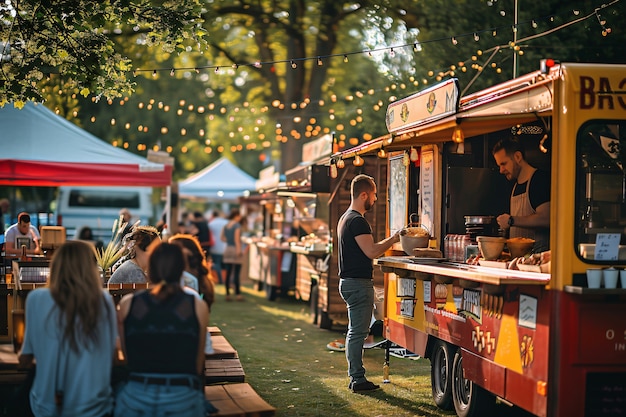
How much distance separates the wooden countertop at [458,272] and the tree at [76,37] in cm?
319

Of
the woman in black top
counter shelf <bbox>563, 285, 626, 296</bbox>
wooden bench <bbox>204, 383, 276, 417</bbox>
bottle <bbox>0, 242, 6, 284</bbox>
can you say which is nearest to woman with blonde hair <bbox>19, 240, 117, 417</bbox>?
the woman in black top

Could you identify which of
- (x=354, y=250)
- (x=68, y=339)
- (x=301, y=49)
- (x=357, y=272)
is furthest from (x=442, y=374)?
(x=301, y=49)

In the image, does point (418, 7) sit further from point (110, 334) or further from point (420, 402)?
point (110, 334)

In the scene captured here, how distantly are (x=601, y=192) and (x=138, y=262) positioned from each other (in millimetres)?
3718

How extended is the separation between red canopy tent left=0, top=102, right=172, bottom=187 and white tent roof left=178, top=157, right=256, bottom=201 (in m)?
13.6

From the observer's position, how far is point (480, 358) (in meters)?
7.16

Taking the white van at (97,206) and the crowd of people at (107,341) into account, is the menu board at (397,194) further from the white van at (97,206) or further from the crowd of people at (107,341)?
the white van at (97,206)

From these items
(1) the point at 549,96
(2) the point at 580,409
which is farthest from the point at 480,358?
(1) the point at 549,96

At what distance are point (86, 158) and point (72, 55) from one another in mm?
4384

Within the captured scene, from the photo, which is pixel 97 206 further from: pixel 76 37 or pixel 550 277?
pixel 550 277

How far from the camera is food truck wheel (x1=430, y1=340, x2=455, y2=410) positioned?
8.08 metres

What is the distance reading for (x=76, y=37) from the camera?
9484mm

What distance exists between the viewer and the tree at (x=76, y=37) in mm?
9172

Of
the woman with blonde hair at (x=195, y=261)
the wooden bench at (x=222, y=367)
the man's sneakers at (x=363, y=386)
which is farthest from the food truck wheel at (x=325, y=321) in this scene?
the woman with blonde hair at (x=195, y=261)
